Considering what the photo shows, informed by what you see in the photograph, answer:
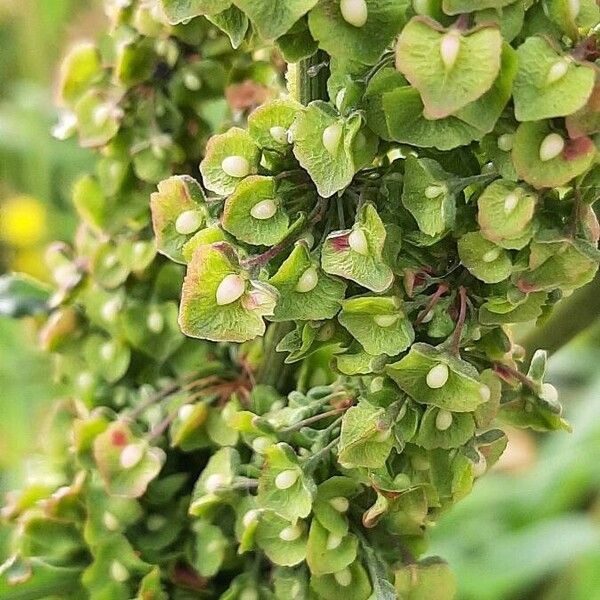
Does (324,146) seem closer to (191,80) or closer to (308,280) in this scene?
(308,280)

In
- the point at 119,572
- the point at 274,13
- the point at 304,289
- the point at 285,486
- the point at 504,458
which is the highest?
the point at 274,13

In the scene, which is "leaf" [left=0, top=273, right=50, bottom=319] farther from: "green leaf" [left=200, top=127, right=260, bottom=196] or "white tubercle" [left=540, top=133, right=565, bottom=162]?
"white tubercle" [left=540, top=133, right=565, bottom=162]

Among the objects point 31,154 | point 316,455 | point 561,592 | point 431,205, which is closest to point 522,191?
point 431,205

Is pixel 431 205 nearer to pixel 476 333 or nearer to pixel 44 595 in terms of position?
pixel 476 333

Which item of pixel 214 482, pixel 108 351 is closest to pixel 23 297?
pixel 108 351

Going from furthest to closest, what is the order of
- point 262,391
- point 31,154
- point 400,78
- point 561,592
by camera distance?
point 31,154, point 561,592, point 262,391, point 400,78

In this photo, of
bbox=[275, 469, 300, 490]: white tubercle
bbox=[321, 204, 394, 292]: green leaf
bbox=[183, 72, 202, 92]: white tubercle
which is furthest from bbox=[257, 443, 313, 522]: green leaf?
bbox=[183, 72, 202, 92]: white tubercle

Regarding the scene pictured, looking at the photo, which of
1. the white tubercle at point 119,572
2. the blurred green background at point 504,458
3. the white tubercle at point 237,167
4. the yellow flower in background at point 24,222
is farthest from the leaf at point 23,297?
the yellow flower in background at point 24,222
